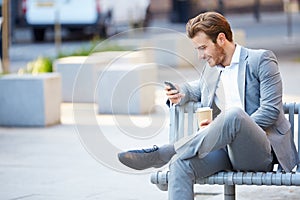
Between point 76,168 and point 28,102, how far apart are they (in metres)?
2.96

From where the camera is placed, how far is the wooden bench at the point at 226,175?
18.7ft

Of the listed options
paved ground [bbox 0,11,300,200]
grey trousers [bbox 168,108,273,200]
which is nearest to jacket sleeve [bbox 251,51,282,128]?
grey trousers [bbox 168,108,273,200]

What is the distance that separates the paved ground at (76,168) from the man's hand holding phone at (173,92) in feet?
1.76

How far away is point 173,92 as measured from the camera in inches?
239

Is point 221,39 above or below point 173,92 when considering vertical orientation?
above

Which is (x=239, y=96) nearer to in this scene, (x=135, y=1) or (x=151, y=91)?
(x=151, y=91)

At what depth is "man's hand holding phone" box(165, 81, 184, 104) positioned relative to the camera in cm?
606

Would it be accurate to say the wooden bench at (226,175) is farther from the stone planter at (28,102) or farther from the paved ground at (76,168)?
the stone planter at (28,102)

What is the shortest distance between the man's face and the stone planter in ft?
18.0

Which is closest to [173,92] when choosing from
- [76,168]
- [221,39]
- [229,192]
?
[221,39]

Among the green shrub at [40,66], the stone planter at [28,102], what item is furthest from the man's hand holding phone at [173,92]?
the green shrub at [40,66]

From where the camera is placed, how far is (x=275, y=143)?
5.80 m

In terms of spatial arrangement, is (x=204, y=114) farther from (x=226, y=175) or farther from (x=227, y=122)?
(x=226, y=175)

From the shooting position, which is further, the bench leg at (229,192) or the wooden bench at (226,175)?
the bench leg at (229,192)
